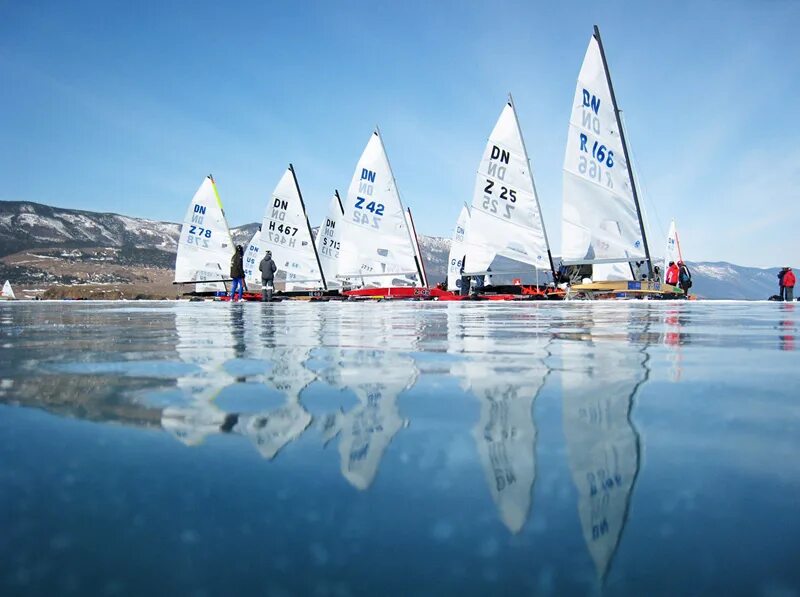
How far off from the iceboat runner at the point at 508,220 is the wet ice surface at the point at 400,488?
24.7 metres

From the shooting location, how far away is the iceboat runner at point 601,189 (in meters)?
21.4

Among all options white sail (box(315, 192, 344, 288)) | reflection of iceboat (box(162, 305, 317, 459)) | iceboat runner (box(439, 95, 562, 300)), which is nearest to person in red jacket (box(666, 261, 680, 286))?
iceboat runner (box(439, 95, 562, 300))

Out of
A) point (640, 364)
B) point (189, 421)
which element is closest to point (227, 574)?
point (189, 421)

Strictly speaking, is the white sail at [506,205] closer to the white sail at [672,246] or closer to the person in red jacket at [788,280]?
the person in red jacket at [788,280]

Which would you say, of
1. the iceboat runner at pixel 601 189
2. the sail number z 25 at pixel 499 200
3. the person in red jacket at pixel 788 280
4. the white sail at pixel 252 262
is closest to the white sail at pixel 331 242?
the white sail at pixel 252 262

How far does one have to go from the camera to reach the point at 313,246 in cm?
3431

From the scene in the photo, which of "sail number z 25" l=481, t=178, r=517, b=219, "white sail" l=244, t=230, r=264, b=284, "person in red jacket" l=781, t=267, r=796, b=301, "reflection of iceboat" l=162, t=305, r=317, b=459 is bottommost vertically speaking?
"reflection of iceboat" l=162, t=305, r=317, b=459

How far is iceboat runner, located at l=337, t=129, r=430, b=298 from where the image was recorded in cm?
2950

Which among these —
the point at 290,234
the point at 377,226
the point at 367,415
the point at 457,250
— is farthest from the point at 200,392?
the point at 457,250

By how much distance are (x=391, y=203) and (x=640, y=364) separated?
1061 inches

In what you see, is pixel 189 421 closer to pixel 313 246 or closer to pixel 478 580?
pixel 478 580

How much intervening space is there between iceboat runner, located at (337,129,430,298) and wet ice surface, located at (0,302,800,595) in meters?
27.1

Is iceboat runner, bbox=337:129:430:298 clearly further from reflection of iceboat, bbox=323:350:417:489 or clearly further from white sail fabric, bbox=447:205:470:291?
reflection of iceboat, bbox=323:350:417:489

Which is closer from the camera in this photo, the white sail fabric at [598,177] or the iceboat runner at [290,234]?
the white sail fabric at [598,177]
